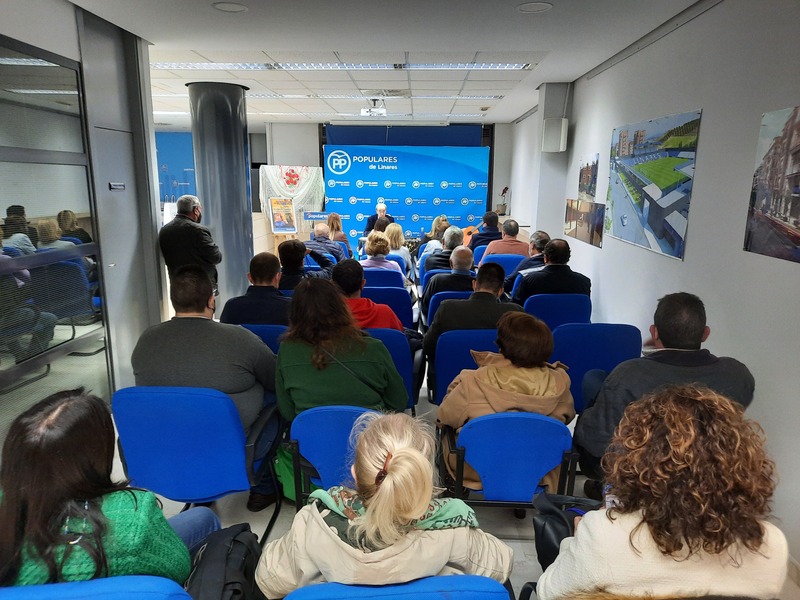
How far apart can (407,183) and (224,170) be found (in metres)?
6.60

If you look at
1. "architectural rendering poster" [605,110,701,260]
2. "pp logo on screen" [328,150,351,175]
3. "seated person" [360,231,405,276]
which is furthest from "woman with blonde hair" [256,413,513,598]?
"pp logo on screen" [328,150,351,175]

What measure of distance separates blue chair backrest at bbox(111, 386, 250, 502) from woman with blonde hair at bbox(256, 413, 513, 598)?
80 centimetres

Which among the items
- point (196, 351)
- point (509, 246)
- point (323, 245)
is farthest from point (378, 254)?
point (196, 351)

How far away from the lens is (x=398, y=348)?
3023 mm

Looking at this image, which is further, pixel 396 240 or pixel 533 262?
pixel 396 240

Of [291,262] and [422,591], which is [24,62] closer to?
[291,262]

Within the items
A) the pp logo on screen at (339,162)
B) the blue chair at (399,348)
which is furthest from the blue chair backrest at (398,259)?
the pp logo on screen at (339,162)

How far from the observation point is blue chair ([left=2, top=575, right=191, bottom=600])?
946mm

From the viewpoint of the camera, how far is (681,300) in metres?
2.16

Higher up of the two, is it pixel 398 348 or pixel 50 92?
pixel 50 92

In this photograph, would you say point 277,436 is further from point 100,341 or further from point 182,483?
point 100,341

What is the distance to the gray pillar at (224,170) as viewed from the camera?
6125 millimetres

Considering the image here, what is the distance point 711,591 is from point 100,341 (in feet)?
13.5

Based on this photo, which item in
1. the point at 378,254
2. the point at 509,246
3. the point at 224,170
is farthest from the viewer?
the point at 509,246
